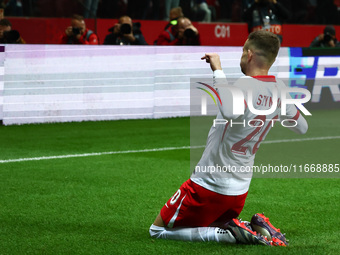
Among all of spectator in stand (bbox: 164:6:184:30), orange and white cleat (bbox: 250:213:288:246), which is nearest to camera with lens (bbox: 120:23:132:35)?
spectator in stand (bbox: 164:6:184:30)

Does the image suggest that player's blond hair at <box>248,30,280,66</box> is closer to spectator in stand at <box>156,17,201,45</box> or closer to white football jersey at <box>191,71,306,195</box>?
white football jersey at <box>191,71,306,195</box>

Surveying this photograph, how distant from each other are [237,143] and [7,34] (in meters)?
8.53

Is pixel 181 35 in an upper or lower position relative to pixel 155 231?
upper

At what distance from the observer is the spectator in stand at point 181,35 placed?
13438 millimetres

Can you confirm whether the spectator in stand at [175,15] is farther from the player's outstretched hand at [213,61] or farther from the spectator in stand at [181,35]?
the player's outstretched hand at [213,61]

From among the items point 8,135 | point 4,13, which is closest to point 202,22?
point 4,13

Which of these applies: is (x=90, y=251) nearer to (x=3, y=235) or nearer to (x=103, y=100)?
(x=3, y=235)

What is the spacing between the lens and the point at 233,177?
470 cm

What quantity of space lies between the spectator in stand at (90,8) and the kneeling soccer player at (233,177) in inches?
420

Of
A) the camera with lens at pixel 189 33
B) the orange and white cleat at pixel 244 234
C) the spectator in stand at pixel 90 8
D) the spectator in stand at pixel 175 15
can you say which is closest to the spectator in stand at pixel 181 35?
the camera with lens at pixel 189 33

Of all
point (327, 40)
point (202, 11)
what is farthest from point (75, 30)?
point (327, 40)

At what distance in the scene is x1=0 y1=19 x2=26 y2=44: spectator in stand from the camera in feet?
40.6

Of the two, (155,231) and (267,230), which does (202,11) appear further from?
(267,230)

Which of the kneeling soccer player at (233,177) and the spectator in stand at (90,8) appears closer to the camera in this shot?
the kneeling soccer player at (233,177)
